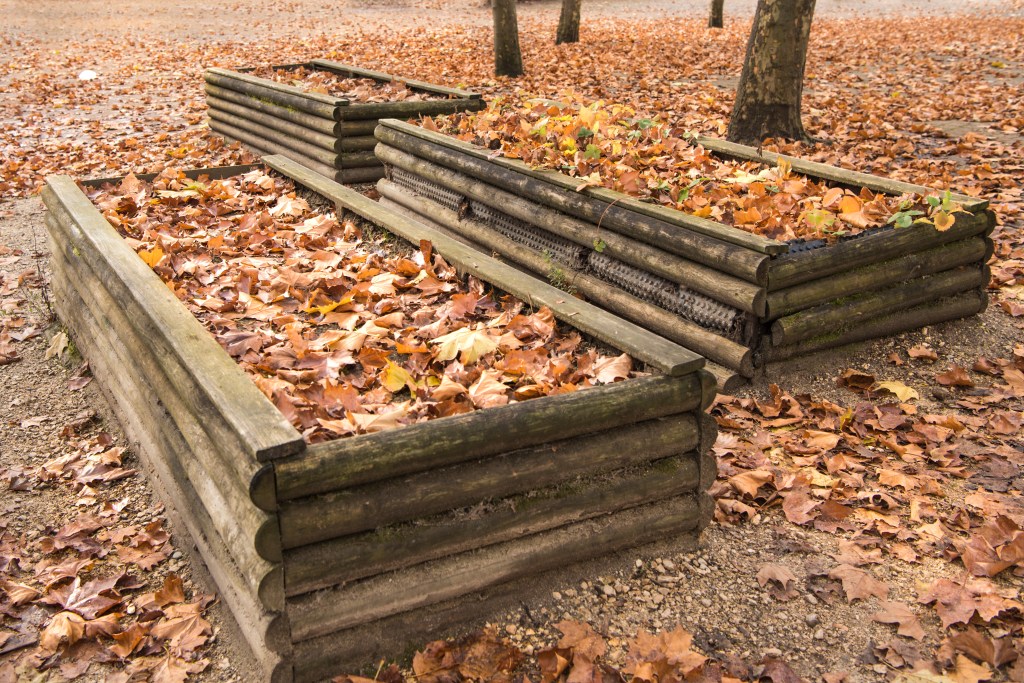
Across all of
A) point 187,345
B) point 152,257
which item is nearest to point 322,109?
point 152,257

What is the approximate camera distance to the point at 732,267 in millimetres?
4441

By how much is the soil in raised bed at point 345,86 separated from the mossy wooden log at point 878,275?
505 cm

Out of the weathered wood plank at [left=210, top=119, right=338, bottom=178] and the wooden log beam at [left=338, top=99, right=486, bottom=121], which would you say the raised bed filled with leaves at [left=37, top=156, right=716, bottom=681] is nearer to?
the wooden log beam at [left=338, top=99, right=486, bottom=121]

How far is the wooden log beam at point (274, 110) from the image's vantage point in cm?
834

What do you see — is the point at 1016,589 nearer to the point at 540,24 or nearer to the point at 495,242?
the point at 495,242

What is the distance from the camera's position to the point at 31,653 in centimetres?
321

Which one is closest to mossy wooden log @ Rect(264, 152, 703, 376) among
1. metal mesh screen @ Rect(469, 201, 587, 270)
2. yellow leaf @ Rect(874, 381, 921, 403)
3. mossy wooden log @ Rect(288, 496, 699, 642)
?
mossy wooden log @ Rect(288, 496, 699, 642)

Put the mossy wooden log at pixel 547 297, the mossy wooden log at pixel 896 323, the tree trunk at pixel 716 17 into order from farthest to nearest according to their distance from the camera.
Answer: the tree trunk at pixel 716 17 < the mossy wooden log at pixel 896 323 < the mossy wooden log at pixel 547 297

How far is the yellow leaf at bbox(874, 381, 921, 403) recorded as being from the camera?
15.3 ft

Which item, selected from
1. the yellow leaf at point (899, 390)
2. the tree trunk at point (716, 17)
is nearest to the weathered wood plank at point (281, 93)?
the yellow leaf at point (899, 390)

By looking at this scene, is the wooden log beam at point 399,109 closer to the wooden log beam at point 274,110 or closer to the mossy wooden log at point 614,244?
the wooden log beam at point 274,110

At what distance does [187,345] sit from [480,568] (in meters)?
1.49

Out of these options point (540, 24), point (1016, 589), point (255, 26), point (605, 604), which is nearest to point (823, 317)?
point (1016, 589)

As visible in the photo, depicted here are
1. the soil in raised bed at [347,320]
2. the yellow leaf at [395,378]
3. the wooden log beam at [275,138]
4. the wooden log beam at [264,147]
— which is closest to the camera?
the soil in raised bed at [347,320]
